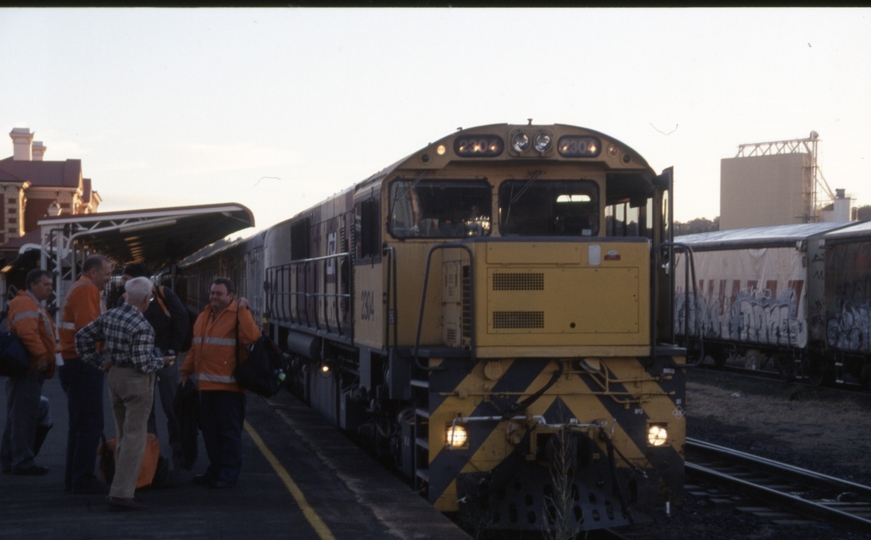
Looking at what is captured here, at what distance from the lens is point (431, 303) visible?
856 cm

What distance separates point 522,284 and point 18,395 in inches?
182

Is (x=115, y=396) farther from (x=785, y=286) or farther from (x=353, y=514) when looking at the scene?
(x=785, y=286)

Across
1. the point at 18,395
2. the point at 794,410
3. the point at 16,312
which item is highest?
the point at 16,312

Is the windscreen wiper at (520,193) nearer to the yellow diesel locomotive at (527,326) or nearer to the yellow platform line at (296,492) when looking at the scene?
the yellow diesel locomotive at (527,326)

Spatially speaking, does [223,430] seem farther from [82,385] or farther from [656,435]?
[656,435]

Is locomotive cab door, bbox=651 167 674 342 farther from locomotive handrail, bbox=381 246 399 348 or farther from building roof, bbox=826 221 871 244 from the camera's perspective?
building roof, bbox=826 221 871 244

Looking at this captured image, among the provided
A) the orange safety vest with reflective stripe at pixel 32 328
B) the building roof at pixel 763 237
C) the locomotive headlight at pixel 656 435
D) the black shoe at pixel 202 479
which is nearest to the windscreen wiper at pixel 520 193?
the locomotive headlight at pixel 656 435

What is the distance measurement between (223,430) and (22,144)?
61787mm

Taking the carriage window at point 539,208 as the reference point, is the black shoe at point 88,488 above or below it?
below

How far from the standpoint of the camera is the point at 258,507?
7.25 meters

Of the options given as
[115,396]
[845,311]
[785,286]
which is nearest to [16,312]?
[115,396]

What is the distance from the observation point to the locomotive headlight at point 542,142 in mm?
8297

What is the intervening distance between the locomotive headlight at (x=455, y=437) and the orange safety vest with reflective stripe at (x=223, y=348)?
77.2 inches

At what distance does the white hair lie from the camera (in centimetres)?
721
